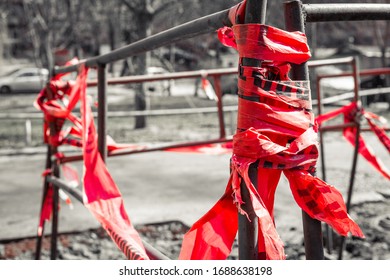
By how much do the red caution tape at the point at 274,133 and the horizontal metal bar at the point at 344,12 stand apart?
8 centimetres

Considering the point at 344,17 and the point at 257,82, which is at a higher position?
the point at 344,17

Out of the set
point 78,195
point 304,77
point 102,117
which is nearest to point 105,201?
point 78,195

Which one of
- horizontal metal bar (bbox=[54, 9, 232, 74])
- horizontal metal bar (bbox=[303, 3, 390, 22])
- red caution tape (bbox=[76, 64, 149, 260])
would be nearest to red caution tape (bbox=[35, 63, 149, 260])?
red caution tape (bbox=[76, 64, 149, 260])

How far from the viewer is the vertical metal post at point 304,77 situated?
1064 mm

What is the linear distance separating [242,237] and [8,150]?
906 centimetres

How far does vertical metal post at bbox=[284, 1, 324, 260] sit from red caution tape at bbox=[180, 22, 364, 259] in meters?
0.02

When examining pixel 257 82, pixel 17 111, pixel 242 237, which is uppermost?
pixel 257 82

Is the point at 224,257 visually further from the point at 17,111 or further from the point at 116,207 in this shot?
the point at 17,111

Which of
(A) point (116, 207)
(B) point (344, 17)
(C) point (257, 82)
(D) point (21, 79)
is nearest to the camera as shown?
(C) point (257, 82)

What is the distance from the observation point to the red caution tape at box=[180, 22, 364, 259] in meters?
1.06

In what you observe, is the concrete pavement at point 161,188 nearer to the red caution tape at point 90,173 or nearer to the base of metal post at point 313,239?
the red caution tape at point 90,173

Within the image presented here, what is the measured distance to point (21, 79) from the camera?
2503 cm

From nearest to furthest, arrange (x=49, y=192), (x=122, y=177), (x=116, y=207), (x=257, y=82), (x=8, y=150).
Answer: (x=257, y=82) → (x=116, y=207) → (x=49, y=192) → (x=122, y=177) → (x=8, y=150)
